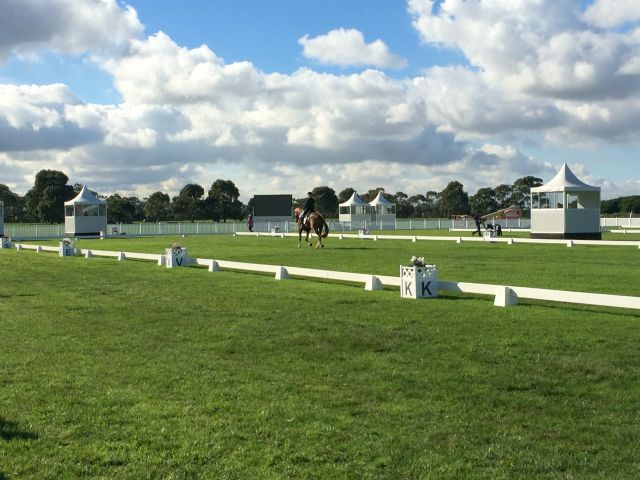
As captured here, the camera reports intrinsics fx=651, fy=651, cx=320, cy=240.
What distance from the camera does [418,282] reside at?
Result: 1293 cm

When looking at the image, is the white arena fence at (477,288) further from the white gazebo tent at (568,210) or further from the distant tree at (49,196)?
the distant tree at (49,196)

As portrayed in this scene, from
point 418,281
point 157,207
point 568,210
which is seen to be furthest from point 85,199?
point 157,207

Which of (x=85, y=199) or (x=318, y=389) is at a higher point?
(x=85, y=199)

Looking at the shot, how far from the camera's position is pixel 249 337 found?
936cm

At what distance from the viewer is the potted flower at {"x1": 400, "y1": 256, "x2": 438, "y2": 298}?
42.4 feet

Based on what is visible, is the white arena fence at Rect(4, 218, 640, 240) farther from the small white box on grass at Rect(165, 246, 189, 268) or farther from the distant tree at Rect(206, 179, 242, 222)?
the distant tree at Rect(206, 179, 242, 222)

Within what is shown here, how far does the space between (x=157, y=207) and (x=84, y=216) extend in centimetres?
6489

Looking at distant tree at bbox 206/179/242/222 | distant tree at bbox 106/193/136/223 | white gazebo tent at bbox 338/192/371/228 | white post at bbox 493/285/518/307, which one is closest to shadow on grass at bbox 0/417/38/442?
white post at bbox 493/285/518/307

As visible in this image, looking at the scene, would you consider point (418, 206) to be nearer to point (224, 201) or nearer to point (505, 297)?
point (224, 201)

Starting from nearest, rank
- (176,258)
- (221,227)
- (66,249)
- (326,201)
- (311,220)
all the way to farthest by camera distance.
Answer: (176,258) → (66,249) → (311,220) → (221,227) → (326,201)

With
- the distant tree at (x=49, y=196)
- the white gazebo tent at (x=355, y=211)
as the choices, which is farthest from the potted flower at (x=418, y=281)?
the distant tree at (x=49, y=196)

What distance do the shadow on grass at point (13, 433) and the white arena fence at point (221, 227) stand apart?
154ft

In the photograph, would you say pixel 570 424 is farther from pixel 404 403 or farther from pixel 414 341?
pixel 414 341

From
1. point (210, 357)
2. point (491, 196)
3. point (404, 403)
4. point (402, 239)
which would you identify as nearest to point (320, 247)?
point (402, 239)
